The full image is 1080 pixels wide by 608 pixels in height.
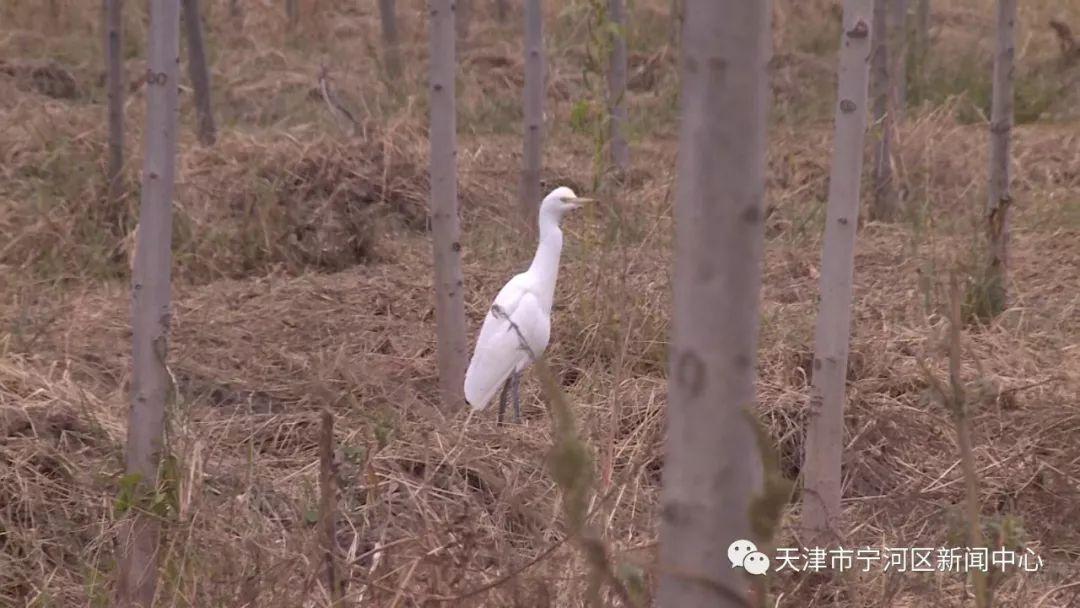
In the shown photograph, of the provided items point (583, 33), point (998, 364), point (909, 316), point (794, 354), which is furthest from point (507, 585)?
point (583, 33)

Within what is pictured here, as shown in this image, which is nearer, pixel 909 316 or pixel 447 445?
pixel 447 445

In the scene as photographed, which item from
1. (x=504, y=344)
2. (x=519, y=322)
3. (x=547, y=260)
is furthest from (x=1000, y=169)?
(x=504, y=344)

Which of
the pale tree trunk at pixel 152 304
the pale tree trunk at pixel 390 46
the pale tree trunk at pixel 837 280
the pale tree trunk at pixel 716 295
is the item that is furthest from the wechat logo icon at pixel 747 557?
the pale tree trunk at pixel 390 46

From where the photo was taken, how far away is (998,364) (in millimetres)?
4211

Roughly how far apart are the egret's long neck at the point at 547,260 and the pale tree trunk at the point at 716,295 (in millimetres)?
2855

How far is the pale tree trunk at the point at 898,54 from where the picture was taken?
695 centimetres

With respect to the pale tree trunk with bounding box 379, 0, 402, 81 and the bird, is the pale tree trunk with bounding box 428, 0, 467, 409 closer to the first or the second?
the bird

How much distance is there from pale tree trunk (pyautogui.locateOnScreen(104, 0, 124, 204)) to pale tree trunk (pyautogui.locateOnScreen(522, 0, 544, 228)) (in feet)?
6.49

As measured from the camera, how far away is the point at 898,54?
6.64 meters

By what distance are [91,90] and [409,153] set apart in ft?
10.6

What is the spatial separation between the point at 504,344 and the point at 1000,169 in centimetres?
219

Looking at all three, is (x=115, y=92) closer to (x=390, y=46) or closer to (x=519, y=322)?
(x=519, y=322)

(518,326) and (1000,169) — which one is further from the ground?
(1000,169)

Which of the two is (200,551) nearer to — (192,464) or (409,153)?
(192,464)
